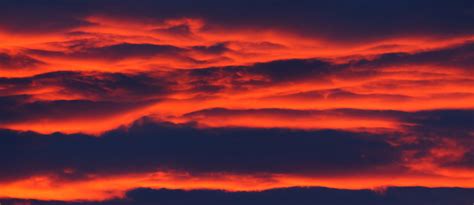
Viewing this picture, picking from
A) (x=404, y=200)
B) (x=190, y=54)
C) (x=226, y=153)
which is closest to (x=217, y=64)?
(x=190, y=54)

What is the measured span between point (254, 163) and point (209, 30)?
116cm

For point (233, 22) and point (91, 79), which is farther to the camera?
point (91, 79)

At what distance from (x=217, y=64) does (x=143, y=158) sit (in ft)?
3.19

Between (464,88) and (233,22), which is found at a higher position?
(233,22)

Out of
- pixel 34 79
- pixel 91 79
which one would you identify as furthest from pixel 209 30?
pixel 34 79

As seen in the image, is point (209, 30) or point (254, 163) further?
point (254, 163)

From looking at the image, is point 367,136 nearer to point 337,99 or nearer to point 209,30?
point 337,99

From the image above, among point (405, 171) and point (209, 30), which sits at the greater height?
point (209, 30)

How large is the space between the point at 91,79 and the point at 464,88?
9.36 ft

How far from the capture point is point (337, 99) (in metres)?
6.78

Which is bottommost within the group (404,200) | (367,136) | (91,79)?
(404,200)

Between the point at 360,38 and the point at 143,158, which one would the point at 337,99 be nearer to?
the point at 360,38

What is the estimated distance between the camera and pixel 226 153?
6996mm

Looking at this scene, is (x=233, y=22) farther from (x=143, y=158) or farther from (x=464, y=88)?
(x=464, y=88)
